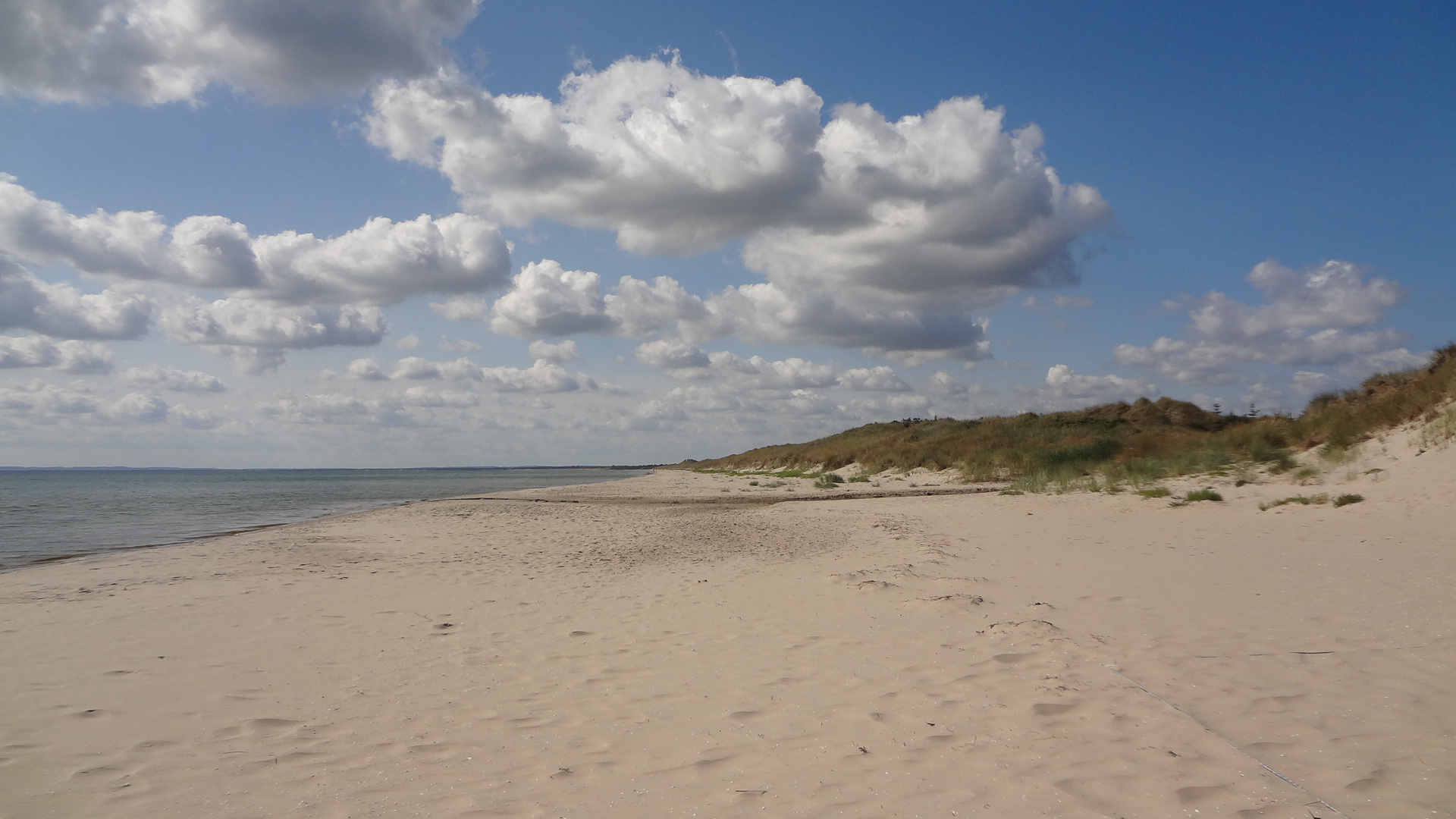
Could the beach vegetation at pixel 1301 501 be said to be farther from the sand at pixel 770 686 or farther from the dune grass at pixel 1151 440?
the dune grass at pixel 1151 440

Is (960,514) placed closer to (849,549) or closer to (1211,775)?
(849,549)

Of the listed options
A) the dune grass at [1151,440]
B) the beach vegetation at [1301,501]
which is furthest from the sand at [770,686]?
the dune grass at [1151,440]

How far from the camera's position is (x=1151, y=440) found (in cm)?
2767

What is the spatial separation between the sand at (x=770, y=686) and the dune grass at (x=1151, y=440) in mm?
9432

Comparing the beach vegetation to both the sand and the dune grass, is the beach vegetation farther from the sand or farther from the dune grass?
the dune grass

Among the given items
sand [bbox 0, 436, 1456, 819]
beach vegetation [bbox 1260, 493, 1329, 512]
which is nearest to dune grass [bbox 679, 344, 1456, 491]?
beach vegetation [bbox 1260, 493, 1329, 512]

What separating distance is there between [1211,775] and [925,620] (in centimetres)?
347

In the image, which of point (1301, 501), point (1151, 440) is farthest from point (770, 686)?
point (1151, 440)

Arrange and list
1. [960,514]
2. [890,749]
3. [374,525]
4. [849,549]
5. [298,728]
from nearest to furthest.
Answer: [890,749] < [298,728] < [849,549] < [960,514] < [374,525]

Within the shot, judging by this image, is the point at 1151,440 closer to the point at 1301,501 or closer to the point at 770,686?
the point at 1301,501

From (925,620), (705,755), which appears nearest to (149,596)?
(705,755)

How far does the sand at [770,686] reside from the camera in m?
3.73

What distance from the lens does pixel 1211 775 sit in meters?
3.61

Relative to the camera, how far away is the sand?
3730 mm
